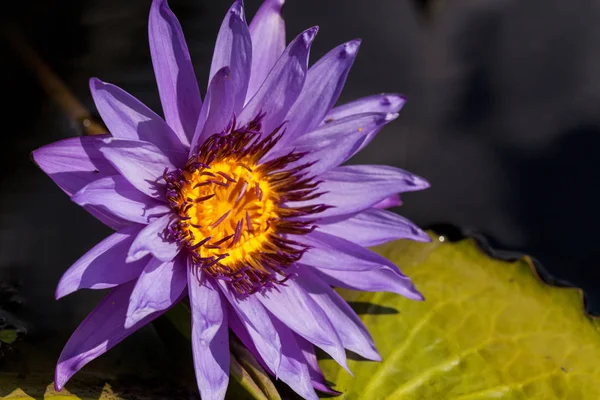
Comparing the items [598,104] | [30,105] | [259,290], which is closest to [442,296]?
[259,290]

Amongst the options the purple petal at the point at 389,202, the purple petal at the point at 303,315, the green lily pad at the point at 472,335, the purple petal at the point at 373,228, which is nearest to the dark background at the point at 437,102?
the green lily pad at the point at 472,335

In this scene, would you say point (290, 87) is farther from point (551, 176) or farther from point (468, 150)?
point (551, 176)

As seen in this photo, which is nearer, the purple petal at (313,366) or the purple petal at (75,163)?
the purple petal at (75,163)

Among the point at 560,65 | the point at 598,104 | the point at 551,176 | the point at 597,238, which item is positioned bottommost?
the point at 597,238

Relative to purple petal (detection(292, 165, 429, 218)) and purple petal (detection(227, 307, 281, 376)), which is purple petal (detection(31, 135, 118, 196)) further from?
purple petal (detection(292, 165, 429, 218))

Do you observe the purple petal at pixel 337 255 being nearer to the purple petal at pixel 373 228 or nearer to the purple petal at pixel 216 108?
the purple petal at pixel 373 228

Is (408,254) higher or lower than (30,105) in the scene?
lower

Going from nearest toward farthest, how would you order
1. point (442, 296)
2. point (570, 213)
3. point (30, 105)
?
point (442, 296) < point (30, 105) < point (570, 213)

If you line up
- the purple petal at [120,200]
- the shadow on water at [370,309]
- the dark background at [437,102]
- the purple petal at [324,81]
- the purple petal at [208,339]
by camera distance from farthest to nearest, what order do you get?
the dark background at [437,102], the shadow on water at [370,309], the purple petal at [324,81], the purple petal at [208,339], the purple petal at [120,200]
